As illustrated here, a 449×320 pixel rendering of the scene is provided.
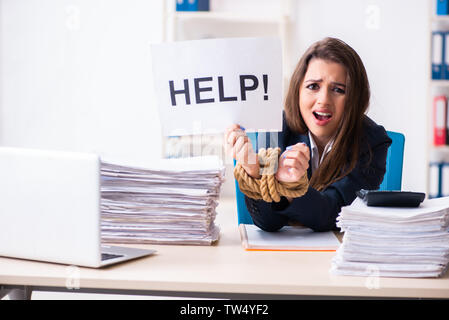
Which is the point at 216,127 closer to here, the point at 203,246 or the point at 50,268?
the point at 203,246

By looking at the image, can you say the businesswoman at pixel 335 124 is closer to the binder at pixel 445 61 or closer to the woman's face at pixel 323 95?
the woman's face at pixel 323 95

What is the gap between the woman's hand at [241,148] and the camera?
95 centimetres

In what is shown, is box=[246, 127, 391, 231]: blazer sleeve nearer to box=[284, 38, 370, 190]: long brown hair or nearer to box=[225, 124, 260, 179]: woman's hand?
box=[284, 38, 370, 190]: long brown hair

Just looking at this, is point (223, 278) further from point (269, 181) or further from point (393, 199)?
point (393, 199)

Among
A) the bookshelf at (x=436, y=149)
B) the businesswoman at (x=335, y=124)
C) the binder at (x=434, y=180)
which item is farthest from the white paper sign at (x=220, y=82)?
the binder at (x=434, y=180)

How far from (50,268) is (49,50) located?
304cm

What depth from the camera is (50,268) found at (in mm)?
900

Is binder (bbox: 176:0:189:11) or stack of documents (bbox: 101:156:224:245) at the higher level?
binder (bbox: 176:0:189:11)

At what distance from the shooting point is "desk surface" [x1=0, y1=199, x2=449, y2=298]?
2.69 ft

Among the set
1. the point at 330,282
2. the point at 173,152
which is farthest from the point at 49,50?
the point at 330,282

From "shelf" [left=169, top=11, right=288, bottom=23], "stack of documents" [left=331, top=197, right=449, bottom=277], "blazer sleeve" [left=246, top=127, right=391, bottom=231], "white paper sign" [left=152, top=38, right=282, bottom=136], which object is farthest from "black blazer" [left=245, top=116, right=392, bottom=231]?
Result: "shelf" [left=169, top=11, right=288, bottom=23]

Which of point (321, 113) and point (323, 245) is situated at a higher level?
point (321, 113)

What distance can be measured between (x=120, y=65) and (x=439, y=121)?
2111 millimetres

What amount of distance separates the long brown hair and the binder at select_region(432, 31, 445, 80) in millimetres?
1999
